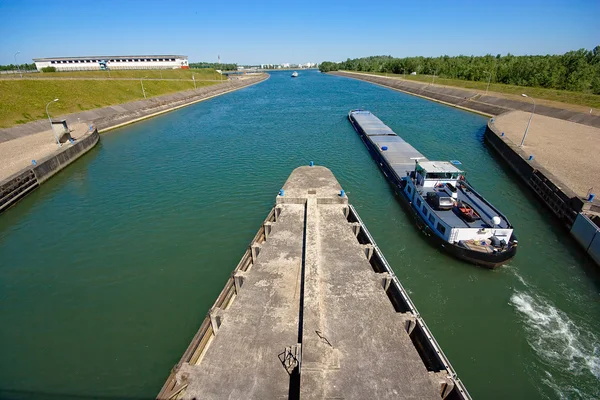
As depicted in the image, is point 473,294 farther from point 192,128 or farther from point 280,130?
point 192,128

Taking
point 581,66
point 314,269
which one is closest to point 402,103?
point 581,66

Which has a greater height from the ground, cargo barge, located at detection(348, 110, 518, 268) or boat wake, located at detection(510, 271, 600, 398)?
cargo barge, located at detection(348, 110, 518, 268)

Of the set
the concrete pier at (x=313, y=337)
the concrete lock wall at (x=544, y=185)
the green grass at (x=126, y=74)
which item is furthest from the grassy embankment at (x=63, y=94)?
the concrete lock wall at (x=544, y=185)

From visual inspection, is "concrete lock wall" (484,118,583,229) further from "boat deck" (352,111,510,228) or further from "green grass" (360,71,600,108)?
"green grass" (360,71,600,108)

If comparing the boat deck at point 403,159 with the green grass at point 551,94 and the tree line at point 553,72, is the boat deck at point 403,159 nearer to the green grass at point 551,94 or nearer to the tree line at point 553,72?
the green grass at point 551,94

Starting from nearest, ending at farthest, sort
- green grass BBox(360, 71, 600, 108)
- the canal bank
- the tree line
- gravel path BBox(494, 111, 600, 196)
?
1. gravel path BBox(494, 111, 600, 196)
2. the canal bank
3. green grass BBox(360, 71, 600, 108)
4. the tree line

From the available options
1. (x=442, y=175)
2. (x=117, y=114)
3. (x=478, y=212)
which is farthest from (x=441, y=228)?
(x=117, y=114)

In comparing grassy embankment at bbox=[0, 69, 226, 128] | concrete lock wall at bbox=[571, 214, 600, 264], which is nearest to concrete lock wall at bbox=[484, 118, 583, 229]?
concrete lock wall at bbox=[571, 214, 600, 264]
